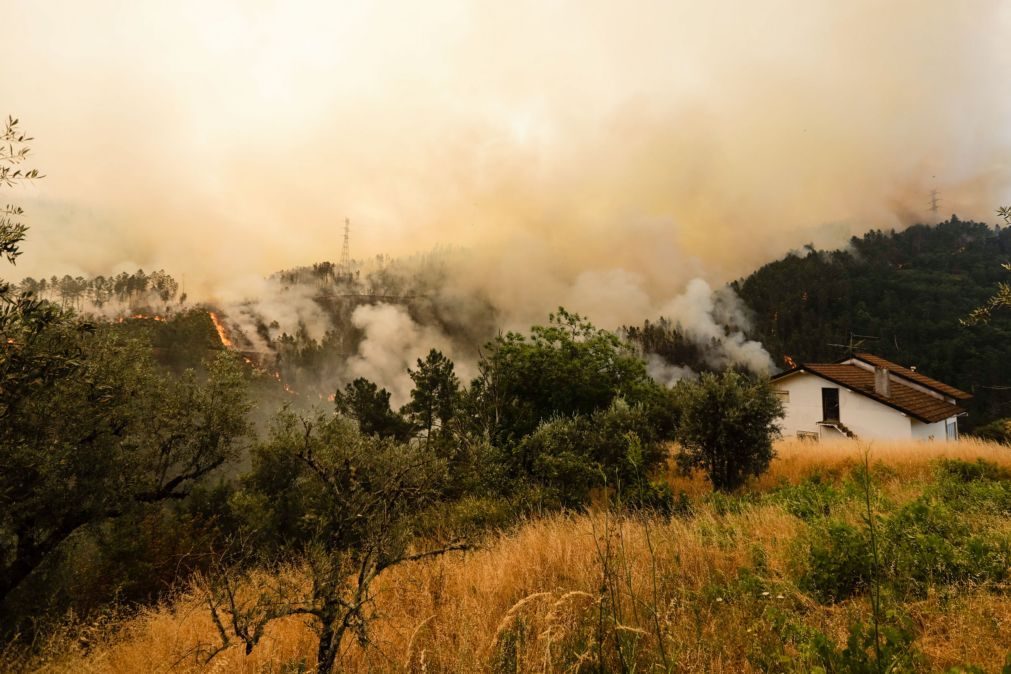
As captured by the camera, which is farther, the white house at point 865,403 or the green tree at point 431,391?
the green tree at point 431,391

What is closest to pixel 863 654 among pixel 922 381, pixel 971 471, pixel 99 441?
pixel 971 471

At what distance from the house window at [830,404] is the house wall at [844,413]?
27 centimetres

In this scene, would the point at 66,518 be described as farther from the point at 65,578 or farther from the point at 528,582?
the point at 528,582

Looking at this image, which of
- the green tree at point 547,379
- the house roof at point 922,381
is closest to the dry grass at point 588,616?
the green tree at point 547,379

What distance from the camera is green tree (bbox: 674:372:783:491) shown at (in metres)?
12.7

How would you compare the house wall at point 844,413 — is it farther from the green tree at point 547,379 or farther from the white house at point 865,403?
the green tree at point 547,379

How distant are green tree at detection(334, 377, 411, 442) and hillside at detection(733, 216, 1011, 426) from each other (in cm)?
7410

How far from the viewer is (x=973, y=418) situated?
60812 millimetres

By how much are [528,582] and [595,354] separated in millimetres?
20612

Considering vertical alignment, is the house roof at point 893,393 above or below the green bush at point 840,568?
above

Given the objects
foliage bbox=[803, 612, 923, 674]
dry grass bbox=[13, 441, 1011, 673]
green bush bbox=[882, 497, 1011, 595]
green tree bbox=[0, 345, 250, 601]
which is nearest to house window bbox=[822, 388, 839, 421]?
dry grass bbox=[13, 441, 1011, 673]

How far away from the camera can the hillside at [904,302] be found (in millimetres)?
70125

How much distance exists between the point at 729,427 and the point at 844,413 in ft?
90.8

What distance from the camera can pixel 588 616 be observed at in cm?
435
